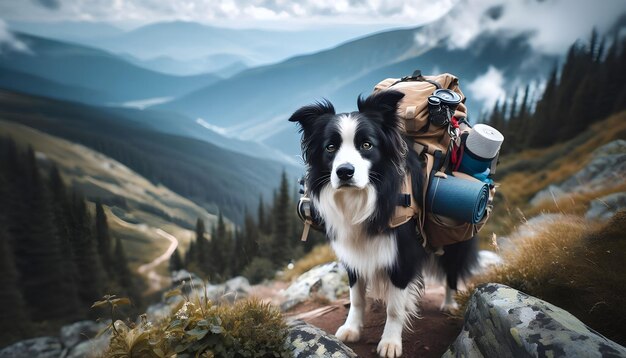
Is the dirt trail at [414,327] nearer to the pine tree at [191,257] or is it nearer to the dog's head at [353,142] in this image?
the dog's head at [353,142]

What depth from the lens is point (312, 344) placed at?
367 centimetres

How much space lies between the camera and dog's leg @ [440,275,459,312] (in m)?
5.16

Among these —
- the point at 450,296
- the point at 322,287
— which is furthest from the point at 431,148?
the point at 322,287

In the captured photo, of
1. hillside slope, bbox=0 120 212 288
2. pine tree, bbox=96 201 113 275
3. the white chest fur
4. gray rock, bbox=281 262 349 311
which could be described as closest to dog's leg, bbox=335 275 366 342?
the white chest fur

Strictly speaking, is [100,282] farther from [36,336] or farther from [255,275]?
[255,275]

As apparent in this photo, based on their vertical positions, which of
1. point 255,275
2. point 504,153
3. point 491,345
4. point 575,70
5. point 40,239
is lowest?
point 40,239

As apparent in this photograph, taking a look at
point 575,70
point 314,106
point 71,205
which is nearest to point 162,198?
point 71,205

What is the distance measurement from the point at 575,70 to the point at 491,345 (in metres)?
60.0

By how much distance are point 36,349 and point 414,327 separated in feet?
229

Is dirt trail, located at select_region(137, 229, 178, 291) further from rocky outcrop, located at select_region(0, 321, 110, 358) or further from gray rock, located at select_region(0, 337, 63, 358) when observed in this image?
gray rock, located at select_region(0, 337, 63, 358)

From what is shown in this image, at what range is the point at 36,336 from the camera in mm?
59594

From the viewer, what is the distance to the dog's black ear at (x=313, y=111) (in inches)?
147

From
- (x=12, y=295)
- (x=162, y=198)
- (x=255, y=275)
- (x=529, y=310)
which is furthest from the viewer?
(x=162, y=198)

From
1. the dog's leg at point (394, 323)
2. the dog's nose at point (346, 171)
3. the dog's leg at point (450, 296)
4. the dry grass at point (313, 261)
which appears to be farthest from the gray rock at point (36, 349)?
the dog's nose at point (346, 171)
